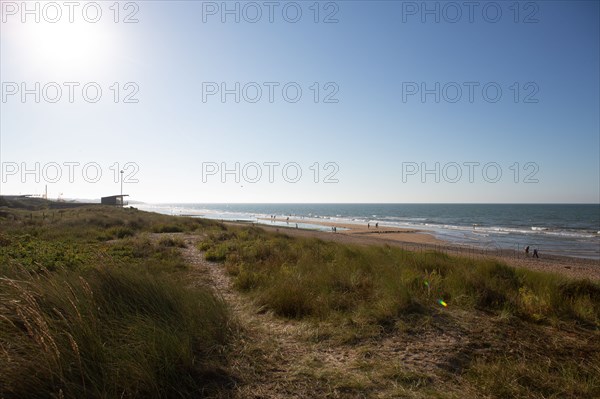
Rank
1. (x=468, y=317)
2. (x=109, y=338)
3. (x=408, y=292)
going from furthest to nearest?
(x=408, y=292), (x=468, y=317), (x=109, y=338)

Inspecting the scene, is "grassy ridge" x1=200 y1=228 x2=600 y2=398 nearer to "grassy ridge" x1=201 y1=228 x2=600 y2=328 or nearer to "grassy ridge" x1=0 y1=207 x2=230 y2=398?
"grassy ridge" x1=201 y1=228 x2=600 y2=328

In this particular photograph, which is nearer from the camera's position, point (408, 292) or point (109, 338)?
point (109, 338)

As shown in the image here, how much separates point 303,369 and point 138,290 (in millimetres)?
2695

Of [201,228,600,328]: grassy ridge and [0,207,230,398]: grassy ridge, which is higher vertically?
[0,207,230,398]: grassy ridge

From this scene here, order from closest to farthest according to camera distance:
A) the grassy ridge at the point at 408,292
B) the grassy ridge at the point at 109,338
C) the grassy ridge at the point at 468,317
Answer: the grassy ridge at the point at 109,338
the grassy ridge at the point at 468,317
the grassy ridge at the point at 408,292

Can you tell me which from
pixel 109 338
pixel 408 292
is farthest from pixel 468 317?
pixel 109 338

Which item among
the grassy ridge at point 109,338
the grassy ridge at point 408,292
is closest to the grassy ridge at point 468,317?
the grassy ridge at point 408,292

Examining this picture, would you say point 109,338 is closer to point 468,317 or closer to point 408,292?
point 408,292

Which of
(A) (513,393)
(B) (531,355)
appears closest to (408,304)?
(B) (531,355)

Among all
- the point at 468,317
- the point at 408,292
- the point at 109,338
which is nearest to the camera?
the point at 109,338

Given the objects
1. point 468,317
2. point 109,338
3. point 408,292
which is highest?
point 109,338

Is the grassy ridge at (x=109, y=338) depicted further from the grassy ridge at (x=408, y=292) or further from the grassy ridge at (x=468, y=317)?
the grassy ridge at (x=408, y=292)

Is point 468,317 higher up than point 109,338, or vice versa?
point 109,338

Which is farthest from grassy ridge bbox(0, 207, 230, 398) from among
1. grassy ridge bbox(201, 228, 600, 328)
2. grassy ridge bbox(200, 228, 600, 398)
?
grassy ridge bbox(201, 228, 600, 328)
